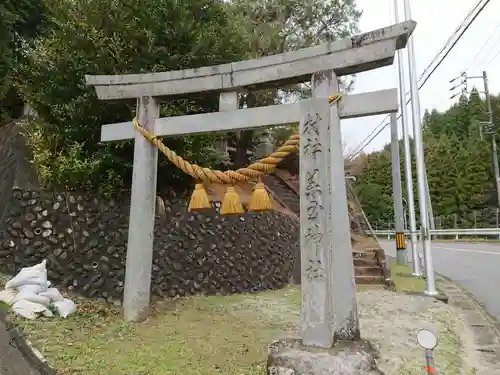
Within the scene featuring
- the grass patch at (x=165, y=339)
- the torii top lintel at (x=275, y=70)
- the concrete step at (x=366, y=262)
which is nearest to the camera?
the grass patch at (x=165, y=339)

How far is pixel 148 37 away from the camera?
6438mm

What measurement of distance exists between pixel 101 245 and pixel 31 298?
5.05 ft

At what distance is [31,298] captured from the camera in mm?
4844

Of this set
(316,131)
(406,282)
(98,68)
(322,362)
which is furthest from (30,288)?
(406,282)

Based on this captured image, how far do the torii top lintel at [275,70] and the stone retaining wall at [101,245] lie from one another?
196cm

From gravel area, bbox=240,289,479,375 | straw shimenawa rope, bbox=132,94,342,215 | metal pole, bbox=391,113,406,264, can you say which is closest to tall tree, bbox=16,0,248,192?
straw shimenawa rope, bbox=132,94,342,215

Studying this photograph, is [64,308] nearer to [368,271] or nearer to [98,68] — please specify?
[98,68]

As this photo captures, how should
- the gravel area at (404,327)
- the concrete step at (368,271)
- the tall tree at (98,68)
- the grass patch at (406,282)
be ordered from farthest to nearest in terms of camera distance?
1. the concrete step at (368,271)
2. the grass patch at (406,282)
3. the tall tree at (98,68)
4. the gravel area at (404,327)

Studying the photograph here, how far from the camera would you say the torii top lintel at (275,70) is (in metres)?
4.23

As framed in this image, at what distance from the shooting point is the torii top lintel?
423 cm

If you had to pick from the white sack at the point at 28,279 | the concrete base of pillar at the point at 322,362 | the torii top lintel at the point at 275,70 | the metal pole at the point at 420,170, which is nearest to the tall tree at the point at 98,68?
the torii top lintel at the point at 275,70

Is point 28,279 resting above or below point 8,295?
above

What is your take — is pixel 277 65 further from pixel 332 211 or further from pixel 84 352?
pixel 84 352

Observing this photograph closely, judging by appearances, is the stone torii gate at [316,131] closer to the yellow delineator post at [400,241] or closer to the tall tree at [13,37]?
the tall tree at [13,37]
